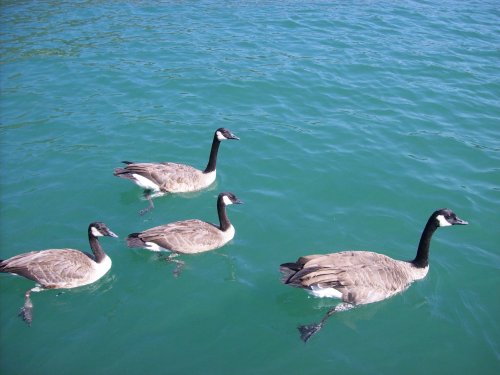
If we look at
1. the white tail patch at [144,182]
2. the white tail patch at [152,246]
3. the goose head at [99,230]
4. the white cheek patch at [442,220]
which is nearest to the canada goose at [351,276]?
the white cheek patch at [442,220]

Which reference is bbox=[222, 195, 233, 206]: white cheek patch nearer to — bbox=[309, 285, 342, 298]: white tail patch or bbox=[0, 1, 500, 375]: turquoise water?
bbox=[0, 1, 500, 375]: turquoise water

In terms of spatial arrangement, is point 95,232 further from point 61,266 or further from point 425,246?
point 425,246

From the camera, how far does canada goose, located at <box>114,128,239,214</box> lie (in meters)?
11.8

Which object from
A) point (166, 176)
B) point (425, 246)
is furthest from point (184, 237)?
point (425, 246)

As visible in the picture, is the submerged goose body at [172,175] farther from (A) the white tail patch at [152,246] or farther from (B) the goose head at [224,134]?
(A) the white tail patch at [152,246]

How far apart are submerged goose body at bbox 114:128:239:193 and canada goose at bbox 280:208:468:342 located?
13.3ft

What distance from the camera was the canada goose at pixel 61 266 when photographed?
8969 millimetres

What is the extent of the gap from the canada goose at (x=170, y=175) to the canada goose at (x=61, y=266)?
218 centimetres

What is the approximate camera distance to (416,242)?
10711mm

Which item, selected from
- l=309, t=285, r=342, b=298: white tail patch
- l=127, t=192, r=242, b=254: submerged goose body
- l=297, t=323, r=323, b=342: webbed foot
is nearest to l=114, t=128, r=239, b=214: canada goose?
l=127, t=192, r=242, b=254: submerged goose body

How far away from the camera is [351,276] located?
8.86 m

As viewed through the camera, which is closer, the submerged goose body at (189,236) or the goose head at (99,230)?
the goose head at (99,230)

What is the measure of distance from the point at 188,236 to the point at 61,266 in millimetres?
2507

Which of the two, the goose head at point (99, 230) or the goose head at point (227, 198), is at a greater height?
the goose head at point (227, 198)
